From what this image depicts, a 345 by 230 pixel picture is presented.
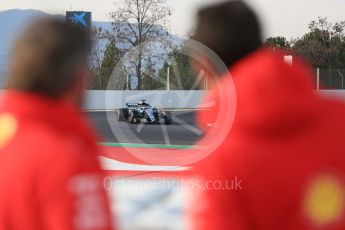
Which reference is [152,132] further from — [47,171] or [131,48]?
[47,171]

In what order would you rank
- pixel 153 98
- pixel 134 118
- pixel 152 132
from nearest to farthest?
1. pixel 152 132
2. pixel 134 118
3. pixel 153 98

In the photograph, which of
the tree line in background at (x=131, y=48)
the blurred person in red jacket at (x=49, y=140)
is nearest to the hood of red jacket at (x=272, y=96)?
the blurred person in red jacket at (x=49, y=140)

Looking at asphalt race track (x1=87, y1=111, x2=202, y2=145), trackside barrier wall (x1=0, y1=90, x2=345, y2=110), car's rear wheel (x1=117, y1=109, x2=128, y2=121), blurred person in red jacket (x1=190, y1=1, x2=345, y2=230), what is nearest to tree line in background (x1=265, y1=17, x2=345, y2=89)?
trackside barrier wall (x1=0, y1=90, x2=345, y2=110)

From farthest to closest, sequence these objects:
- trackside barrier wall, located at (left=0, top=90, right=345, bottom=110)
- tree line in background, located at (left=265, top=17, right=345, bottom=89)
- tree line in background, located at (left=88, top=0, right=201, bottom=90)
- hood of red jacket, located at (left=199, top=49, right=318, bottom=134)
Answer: tree line in background, located at (left=265, top=17, right=345, bottom=89) → trackside barrier wall, located at (left=0, top=90, right=345, bottom=110) → tree line in background, located at (left=88, top=0, right=201, bottom=90) → hood of red jacket, located at (left=199, top=49, right=318, bottom=134)

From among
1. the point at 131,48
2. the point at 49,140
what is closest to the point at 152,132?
the point at 131,48

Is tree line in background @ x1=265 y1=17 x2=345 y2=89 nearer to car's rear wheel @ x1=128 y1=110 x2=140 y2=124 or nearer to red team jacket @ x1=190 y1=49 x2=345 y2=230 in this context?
car's rear wheel @ x1=128 y1=110 x2=140 y2=124

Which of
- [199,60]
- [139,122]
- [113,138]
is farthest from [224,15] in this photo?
[139,122]

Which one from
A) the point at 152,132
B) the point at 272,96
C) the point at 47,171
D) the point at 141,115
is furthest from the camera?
the point at 141,115

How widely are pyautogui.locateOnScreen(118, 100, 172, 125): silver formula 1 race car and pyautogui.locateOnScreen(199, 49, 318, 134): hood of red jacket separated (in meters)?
17.4

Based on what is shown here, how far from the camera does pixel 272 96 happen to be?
5.12 feet

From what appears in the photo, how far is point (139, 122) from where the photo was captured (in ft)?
63.2

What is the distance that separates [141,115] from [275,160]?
57.5ft

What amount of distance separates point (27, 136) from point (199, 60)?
2.13 ft

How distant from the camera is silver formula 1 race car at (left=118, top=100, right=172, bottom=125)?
1912cm
